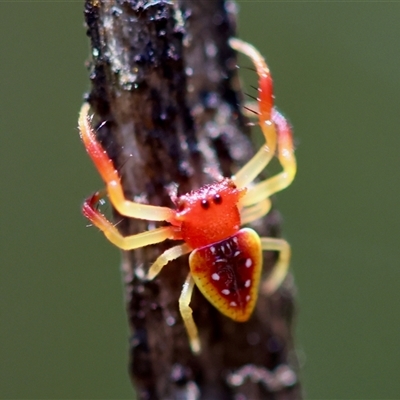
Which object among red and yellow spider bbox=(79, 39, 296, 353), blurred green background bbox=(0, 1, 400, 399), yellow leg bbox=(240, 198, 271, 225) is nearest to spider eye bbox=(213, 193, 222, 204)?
red and yellow spider bbox=(79, 39, 296, 353)

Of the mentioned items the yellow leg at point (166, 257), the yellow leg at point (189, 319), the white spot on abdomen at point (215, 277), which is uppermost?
the yellow leg at point (166, 257)

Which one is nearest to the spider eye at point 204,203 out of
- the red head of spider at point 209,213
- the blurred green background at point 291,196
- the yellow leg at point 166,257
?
the red head of spider at point 209,213

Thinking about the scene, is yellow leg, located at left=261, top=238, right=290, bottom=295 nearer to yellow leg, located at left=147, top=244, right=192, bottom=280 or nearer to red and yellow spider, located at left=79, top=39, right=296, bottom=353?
red and yellow spider, located at left=79, top=39, right=296, bottom=353

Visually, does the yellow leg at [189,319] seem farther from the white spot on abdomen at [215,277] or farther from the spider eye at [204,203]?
the spider eye at [204,203]

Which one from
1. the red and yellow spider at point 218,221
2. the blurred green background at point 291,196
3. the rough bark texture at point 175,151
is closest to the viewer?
the rough bark texture at point 175,151

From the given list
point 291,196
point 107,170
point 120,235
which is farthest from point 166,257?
point 291,196

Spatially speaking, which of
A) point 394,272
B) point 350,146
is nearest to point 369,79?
point 350,146
